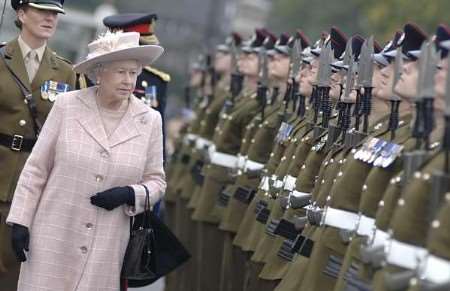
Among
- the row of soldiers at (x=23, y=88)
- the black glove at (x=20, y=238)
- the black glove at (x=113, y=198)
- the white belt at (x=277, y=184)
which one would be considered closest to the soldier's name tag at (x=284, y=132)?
the white belt at (x=277, y=184)

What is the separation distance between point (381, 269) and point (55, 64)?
3.71 metres

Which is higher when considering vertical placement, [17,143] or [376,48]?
[376,48]

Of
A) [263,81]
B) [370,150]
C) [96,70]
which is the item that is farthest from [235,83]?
[370,150]

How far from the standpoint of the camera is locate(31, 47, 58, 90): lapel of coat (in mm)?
10992

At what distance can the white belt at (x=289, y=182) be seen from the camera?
36.4 ft

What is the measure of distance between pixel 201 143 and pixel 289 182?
17.4 ft

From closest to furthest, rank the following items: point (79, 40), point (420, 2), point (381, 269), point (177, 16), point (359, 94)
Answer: point (381, 269) → point (359, 94) → point (420, 2) → point (79, 40) → point (177, 16)

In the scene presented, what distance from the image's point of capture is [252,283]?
1173 cm

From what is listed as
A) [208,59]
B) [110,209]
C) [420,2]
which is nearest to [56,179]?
[110,209]

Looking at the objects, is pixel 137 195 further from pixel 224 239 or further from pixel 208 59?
pixel 208 59

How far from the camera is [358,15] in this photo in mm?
46062

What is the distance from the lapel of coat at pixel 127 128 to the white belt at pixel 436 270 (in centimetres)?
262

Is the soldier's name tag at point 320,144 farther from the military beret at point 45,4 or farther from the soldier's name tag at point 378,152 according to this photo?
the military beret at point 45,4

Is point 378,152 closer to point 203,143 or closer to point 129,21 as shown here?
point 129,21
